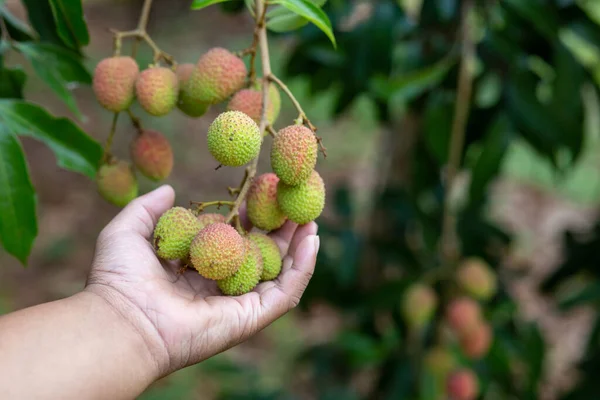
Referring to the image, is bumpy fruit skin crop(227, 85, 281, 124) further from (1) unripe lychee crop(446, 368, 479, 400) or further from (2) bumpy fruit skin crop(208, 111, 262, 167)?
(1) unripe lychee crop(446, 368, 479, 400)

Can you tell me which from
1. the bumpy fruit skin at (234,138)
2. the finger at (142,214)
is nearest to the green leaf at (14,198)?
the finger at (142,214)

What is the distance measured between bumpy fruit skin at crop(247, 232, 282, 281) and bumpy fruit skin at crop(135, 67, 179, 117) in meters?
0.24

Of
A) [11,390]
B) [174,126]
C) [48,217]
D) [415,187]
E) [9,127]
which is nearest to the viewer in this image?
[11,390]

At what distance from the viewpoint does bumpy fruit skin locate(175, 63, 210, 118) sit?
963 millimetres

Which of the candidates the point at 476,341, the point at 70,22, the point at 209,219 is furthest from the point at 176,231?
the point at 476,341

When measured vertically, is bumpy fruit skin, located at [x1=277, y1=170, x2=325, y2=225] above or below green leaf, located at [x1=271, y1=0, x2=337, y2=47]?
below

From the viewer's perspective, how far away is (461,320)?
1.41 meters

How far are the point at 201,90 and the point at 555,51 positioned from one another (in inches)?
30.0

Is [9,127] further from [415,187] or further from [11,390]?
[415,187]

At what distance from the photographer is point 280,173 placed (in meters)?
0.83

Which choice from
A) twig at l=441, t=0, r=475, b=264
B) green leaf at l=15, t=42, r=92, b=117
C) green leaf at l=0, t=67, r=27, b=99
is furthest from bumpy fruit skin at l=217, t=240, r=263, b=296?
twig at l=441, t=0, r=475, b=264

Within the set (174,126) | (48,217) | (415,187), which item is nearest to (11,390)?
→ (415,187)

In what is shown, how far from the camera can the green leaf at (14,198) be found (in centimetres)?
92

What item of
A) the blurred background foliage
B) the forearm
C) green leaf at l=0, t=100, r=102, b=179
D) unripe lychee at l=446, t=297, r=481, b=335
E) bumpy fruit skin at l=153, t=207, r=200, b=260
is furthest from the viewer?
unripe lychee at l=446, t=297, r=481, b=335
